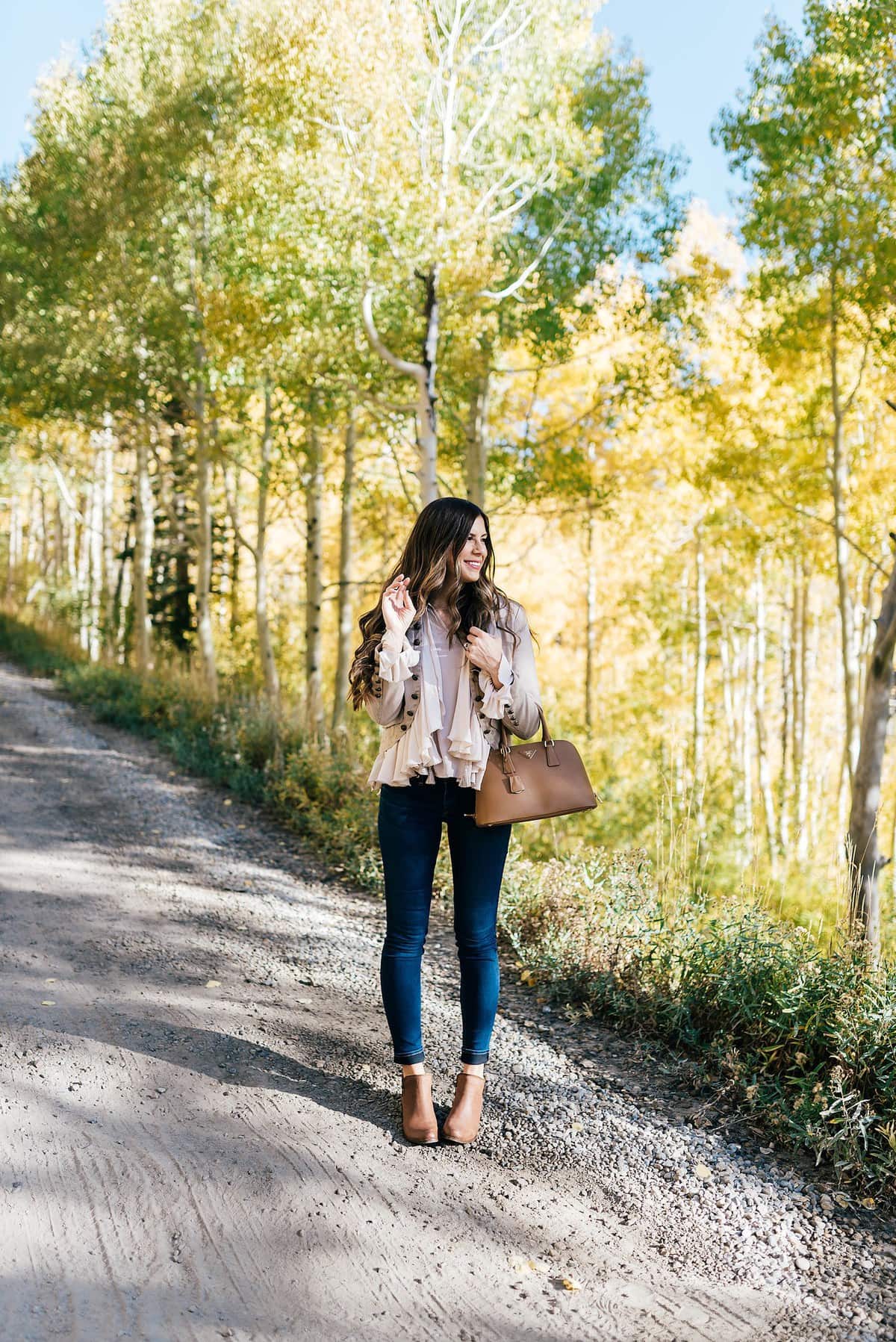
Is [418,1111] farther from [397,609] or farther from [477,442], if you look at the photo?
[477,442]

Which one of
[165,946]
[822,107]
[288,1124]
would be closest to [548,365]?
[822,107]

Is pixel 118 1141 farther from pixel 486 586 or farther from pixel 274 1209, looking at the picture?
pixel 486 586

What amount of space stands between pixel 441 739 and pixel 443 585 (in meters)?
0.51

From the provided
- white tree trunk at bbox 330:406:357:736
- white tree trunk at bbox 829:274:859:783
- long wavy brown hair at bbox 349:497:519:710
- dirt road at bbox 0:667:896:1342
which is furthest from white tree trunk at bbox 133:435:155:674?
long wavy brown hair at bbox 349:497:519:710

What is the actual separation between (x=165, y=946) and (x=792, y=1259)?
320 centimetres

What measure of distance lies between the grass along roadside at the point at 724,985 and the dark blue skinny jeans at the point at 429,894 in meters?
1.05

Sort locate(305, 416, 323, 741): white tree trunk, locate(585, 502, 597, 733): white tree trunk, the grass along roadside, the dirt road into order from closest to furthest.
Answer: the dirt road → the grass along roadside → locate(305, 416, 323, 741): white tree trunk → locate(585, 502, 597, 733): white tree trunk

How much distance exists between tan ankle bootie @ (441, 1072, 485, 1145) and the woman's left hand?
4.47ft

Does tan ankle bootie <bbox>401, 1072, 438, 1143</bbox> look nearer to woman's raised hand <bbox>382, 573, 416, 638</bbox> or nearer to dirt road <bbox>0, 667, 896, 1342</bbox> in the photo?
dirt road <bbox>0, 667, 896, 1342</bbox>

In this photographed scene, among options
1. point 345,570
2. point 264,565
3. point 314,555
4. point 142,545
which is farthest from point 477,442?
point 142,545

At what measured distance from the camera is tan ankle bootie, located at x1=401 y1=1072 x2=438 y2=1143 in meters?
3.21

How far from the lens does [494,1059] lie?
396cm

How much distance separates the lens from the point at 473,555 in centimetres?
324

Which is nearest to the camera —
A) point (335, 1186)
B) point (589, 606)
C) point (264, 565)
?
point (335, 1186)
